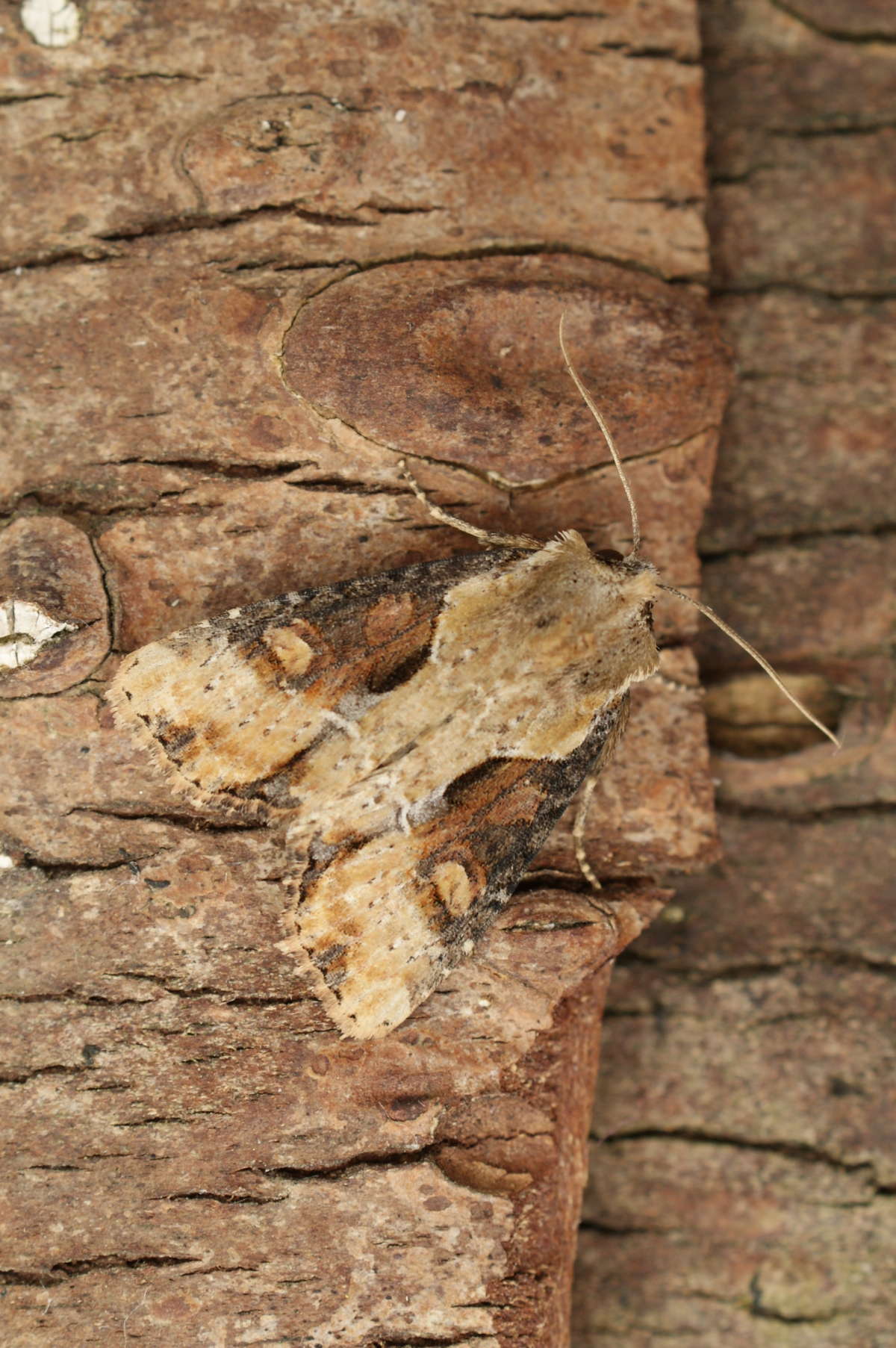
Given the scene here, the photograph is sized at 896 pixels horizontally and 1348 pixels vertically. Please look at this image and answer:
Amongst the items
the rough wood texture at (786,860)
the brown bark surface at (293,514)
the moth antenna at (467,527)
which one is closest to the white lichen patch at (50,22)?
the brown bark surface at (293,514)

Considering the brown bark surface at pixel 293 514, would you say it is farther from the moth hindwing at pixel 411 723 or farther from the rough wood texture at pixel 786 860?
the rough wood texture at pixel 786 860

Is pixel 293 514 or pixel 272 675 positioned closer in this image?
pixel 293 514

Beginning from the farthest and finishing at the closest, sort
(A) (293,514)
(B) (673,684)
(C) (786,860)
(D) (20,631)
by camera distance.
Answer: (C) (786,860) → (B) (673,684) → (A) (293,514) → (D) (20,631)

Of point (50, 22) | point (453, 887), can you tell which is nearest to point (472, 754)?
point (453, 887)

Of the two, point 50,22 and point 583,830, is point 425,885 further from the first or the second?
point 50,22

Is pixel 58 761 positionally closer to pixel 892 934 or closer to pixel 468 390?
pixel 468 390

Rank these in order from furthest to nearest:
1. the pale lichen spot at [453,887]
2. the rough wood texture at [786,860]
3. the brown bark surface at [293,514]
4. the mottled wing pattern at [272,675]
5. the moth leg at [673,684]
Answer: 1. the rough wood texture at [786,860]
2. the moth leg at [673,684]
3. the pale lichen spot at [453,887]
4. the mottled wing pattern at [272,675]
5. the brown bark surface at [293,514]
